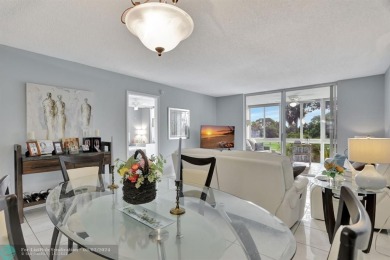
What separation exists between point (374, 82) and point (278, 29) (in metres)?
3.62

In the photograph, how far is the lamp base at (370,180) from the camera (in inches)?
78.7

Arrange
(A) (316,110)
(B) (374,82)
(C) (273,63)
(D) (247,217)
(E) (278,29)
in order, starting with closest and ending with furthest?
1. (D) (247,217)
2. (E) (278,29)
3. (C) (273,63)
4. (B) (374,82)
5. (A) (316,110)

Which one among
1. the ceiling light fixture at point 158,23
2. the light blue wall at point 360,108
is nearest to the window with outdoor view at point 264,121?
the light blue wall at point 360,108

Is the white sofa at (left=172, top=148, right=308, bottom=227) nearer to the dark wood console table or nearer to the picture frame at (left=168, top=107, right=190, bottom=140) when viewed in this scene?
the dark wood console table

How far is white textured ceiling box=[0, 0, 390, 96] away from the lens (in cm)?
198

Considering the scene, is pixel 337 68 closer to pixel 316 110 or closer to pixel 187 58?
pixel 316 110

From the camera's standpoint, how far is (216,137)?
6.24 metres

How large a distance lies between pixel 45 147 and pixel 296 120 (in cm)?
600

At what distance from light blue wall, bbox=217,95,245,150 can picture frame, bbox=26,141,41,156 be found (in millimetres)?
5219

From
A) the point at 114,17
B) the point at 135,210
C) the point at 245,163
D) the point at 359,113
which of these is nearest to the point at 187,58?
the point at 114,17

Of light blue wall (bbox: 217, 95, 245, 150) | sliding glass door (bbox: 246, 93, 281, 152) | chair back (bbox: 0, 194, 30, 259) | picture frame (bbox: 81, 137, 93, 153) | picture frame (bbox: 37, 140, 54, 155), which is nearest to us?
chair back (bbox: 0, 194, 30, 259)

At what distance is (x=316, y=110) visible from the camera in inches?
223

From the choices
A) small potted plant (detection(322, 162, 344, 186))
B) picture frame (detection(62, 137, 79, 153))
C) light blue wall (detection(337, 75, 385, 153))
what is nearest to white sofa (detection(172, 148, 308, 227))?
small potted plant (detection(322, 162, 344, 186))

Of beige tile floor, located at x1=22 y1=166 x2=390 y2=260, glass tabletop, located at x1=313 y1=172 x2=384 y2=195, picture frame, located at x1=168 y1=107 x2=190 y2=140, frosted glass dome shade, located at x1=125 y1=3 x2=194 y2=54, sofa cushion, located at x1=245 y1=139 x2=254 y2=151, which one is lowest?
beige tile floor, located at x1=22 y1=166 x2=390 y2=260
